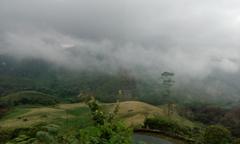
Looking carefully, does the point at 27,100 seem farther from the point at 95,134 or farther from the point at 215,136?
the point at 95,134

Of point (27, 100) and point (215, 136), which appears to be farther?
point (27, 100)

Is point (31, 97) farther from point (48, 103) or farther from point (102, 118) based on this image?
point (102, 118)

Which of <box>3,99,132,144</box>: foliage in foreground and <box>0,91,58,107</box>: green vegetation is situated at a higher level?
<box>0,91,58,107</box>: green vegetation

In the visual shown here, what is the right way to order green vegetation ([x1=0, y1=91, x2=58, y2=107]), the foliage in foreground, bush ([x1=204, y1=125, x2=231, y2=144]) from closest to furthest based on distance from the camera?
the foliage in foreground < bush ([x1=204, y1=125, x2=231, y2=144]) < green vegetation ([x1=0, y1=91, x2=58, y2=107])

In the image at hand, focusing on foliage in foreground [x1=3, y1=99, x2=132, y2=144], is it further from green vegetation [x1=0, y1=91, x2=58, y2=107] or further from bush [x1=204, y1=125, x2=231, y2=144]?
green vegetation [x1=0, y1=91, x2=58, y2=107]

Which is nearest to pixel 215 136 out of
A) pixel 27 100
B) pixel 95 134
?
pixel 95 134

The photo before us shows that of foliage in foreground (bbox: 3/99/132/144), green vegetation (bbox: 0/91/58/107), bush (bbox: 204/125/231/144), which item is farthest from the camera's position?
green vegetation (bbox: 0/91/58/107)

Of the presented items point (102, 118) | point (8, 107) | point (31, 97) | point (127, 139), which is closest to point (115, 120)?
point (102, 118)

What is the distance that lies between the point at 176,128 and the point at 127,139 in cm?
6153

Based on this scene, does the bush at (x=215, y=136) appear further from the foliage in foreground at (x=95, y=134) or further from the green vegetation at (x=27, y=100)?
the green vegetation at (x=27, y=100)

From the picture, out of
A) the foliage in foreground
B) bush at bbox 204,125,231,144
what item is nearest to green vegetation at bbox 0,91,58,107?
bush at bbox 204,125,231,144

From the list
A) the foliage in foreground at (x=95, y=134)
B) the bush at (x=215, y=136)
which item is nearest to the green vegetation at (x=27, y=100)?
the bush at (x=215, y=136)

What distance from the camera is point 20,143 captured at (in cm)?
683

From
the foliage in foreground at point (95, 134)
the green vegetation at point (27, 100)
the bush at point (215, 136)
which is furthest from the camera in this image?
the green vegetation at point (27, 100)
